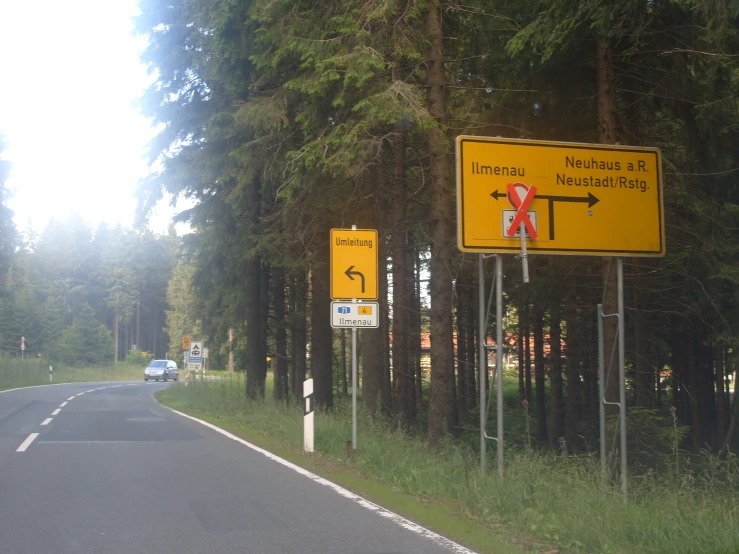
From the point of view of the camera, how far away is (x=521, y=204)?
10047 millimetres

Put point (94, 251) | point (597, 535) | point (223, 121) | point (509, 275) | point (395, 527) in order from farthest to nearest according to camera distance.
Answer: point (94, 251), point (223, 121), point (509, 275), point (395, 527), point (597, 535)

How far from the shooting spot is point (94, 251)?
10594cm

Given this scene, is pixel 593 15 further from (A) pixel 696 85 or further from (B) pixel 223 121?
(B) pixel 223 121

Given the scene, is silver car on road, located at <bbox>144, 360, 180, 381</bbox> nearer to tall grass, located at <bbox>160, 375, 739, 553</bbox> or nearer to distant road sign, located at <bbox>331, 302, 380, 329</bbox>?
tall grass, located at <bbox>160, 375, 739, 553</bbox>

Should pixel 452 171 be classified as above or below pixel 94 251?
below

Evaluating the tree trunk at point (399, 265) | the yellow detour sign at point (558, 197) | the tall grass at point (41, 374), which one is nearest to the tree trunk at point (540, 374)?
the tree trunk at point (399, 265)

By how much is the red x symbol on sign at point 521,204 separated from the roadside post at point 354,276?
3.17 m

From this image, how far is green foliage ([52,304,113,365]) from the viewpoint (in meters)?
78.4

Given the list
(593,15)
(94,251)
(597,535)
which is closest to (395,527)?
(597,535)

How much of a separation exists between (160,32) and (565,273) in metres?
15.7

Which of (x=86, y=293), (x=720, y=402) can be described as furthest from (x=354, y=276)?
(x=86, y=293)

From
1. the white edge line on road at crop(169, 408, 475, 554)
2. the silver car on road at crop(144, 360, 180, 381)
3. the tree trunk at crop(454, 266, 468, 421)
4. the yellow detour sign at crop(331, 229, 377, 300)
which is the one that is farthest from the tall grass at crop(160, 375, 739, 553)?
the silver car on road at crop(144, 360, 180, 381)

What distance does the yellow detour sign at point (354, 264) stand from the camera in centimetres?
1256

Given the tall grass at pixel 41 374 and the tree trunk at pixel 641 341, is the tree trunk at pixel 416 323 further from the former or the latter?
the tall grass at pixel 41 374
